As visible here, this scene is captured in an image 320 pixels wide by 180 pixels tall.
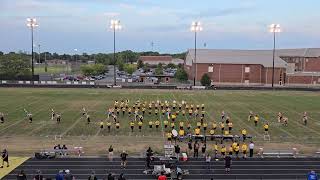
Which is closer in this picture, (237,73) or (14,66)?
(237,73)

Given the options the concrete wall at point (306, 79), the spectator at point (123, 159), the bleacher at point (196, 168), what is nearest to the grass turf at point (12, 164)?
the bleacher at point (196, 168)

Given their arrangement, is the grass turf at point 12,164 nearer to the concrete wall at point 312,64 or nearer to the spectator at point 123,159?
the spectator at point 123,159

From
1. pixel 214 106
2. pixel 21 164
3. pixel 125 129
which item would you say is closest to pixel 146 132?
pixel 125 129

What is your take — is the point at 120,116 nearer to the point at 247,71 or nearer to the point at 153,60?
the point at 247,71

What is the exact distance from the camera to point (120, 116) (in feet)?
115

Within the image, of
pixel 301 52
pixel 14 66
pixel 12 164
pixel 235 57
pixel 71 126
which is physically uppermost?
pixel 301 52

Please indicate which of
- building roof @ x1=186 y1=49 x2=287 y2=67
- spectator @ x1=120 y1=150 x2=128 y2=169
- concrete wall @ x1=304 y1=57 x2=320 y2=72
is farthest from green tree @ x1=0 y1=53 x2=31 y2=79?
spectator @ x1=120 y1=150 x2=128 y2=169

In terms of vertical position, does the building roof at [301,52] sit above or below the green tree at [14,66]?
above

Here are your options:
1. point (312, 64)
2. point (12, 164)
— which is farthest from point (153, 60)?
point (12, 164)

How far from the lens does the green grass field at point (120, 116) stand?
92.9ft

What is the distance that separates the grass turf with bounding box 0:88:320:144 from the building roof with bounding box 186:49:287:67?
65.7 ft

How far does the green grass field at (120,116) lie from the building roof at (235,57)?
19984 mm

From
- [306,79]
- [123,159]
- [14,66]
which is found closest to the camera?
[123,159]

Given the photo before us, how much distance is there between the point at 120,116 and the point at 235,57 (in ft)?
167
